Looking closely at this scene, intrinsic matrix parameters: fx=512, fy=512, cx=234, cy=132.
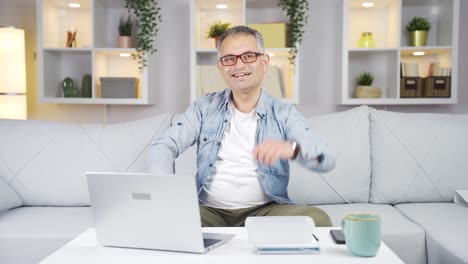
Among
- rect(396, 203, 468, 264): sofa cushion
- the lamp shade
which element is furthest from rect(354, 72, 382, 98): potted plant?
the lamp shade

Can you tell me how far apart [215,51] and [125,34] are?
0.64m

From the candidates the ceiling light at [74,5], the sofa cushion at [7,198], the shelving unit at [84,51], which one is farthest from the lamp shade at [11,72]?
the sofa cushion at [7,198]

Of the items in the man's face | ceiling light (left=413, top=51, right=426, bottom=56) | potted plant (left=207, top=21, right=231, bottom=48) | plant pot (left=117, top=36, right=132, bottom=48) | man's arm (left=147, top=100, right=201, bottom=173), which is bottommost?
man's arm (left=147, top=100, right=201, bottom=173)

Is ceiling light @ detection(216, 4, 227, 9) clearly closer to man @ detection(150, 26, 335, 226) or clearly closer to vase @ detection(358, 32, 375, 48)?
vase @ detection(358, 32, 375, 48)

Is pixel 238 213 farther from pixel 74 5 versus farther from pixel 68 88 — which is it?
pixel 74 5

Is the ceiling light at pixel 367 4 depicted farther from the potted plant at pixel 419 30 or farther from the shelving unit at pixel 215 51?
the shelving unit at pixel 215 51

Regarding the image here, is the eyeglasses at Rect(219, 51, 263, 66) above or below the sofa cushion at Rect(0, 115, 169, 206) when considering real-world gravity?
above

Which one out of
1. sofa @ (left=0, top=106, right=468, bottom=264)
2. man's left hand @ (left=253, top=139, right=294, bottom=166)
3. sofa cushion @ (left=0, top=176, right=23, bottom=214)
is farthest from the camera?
sofa @ (left=0, top=106, right=468, bottom=264)

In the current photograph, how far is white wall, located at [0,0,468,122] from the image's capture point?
351cm

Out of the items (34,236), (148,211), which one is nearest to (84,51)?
(34,236)

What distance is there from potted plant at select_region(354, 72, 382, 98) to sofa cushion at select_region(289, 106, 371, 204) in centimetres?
80

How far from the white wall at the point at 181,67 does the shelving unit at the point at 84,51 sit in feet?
0.64

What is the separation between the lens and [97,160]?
8.06 ft

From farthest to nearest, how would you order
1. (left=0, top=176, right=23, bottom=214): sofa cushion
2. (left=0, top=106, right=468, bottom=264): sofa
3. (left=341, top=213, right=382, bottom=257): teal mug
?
(left=0, top=106, right=468, bottom=264): sofa, (left=0, top=176, right=23, bottom=214): sofa cushion, (left=341, top=213, right=382, bottom=257): teal mug
